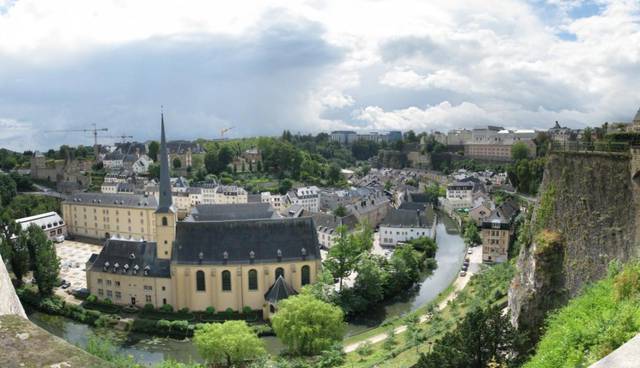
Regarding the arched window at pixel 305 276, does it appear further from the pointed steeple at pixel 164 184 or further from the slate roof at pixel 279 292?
the pointed steeple at pixel 164 184

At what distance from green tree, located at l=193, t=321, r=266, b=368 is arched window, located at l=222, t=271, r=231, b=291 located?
8770 millimetres

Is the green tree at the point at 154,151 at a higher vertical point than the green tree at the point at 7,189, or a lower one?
higher

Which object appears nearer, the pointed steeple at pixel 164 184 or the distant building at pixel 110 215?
the pointed steeple at pixel 164 184

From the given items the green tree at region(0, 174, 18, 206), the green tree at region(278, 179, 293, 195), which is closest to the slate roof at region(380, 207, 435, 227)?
the green tree at region(278, 179, 293, 195)

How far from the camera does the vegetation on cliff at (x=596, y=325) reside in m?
7.82

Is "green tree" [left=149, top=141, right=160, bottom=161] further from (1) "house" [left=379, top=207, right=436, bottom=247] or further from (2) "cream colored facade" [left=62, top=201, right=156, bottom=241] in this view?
(1) "house" [left=379, top=207, right=436, bottom=247]

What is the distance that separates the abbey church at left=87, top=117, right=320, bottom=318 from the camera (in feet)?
108

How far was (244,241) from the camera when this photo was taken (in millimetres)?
34156

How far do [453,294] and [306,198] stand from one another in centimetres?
3741

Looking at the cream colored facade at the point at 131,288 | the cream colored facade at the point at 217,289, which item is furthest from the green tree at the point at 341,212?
the cream colored facade at the point at 131,288

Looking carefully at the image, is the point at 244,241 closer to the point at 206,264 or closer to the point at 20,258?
the point at 206,264

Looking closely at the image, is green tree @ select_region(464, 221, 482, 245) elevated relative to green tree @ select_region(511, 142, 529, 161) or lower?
lower

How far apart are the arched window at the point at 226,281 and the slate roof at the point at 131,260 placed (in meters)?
3.79

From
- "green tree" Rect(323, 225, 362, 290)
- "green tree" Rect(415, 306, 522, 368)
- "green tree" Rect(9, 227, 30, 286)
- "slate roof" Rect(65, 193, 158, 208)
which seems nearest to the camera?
"green tree" Rect(415, 306, 522, 368)
